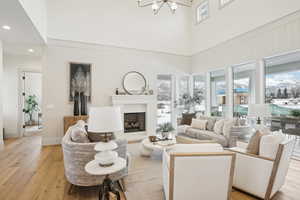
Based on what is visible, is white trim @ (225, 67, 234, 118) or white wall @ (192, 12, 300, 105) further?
white trim @ (225, 67, 234, 118)

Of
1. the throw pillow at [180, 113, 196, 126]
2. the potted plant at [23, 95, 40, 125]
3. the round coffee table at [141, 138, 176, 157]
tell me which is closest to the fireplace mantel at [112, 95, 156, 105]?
the throw pillow at [180, 113, 196, 126]

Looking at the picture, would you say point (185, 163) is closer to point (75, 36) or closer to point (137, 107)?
point (137, 107)

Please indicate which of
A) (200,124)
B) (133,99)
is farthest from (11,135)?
(200,124)

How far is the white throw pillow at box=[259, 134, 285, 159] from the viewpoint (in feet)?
7.25

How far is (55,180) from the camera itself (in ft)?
9.77

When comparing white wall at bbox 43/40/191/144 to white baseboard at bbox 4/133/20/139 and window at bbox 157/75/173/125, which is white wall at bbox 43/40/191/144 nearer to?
window at bbox 157/75/173/125

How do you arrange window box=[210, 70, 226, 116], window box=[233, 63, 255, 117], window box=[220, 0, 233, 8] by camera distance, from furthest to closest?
window box=[210, 70, 226, 116] → window box=[220, 0, 233, 8] → window box=[233, 63, 255, 117]

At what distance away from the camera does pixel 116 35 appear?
20.4 ft

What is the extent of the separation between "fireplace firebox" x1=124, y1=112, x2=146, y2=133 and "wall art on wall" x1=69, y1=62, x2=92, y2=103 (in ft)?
5.03

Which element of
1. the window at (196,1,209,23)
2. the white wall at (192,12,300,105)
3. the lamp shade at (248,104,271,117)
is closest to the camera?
the lamp shade at (248,104,271,117)

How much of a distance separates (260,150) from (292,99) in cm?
283

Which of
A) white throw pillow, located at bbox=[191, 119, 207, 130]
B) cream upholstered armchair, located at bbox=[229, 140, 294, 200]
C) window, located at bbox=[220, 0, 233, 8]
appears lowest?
cream upholstered armchair, located at bbox=[229, 140, 294, 200]

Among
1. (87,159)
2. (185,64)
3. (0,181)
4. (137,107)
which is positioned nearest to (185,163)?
(87,159)

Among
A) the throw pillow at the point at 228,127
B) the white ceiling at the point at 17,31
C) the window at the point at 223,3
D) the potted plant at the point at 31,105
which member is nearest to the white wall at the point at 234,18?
the window at the point at 223,3
